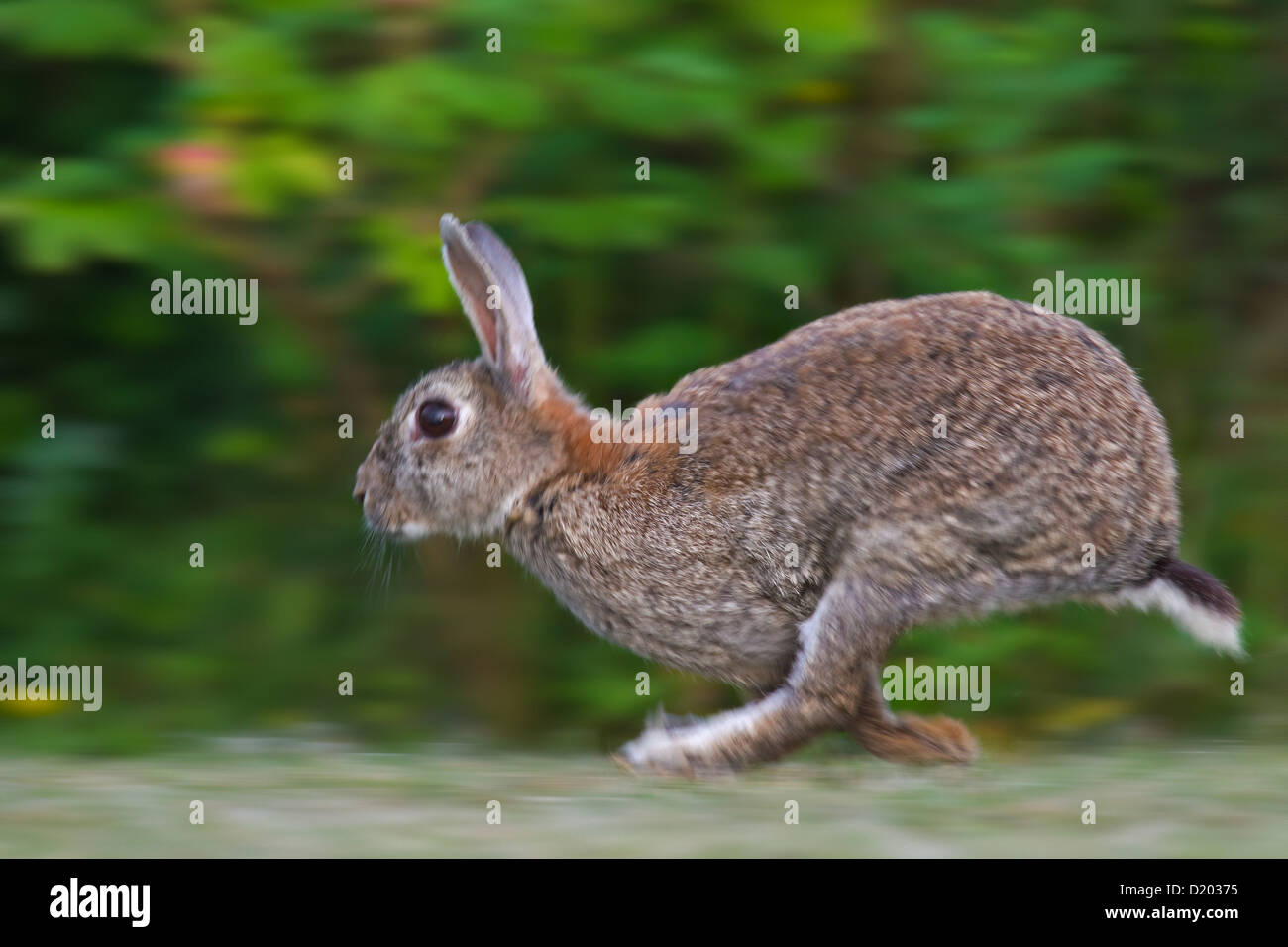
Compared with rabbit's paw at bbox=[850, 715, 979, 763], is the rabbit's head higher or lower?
higher

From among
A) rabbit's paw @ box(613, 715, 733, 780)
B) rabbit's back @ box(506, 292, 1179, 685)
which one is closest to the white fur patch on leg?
rabbit's paw @ box(613, 715, 733, 780)

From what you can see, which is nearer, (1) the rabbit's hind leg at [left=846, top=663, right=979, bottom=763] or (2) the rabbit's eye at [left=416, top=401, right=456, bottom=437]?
(1) the rabbit's hind leg at [left=846, top=663, right=979, bottom=763]

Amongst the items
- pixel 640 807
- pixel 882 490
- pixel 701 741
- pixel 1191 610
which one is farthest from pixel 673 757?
pixel 1191 610

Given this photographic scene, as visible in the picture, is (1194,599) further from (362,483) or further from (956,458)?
(362,483)

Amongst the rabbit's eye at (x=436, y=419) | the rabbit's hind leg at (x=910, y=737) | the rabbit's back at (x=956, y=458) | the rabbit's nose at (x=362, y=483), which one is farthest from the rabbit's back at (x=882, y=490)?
the rabbit's nose at (x=362, y=483)

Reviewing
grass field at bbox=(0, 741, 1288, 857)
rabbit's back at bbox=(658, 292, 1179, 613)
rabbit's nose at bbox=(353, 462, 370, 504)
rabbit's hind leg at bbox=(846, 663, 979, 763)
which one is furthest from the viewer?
rabbit's nose at bbox=(353, 462, 370, 504)

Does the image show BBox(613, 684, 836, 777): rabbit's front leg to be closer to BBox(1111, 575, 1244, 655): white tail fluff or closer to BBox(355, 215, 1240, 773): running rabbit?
BBox(355, 215, 1240, 773): running rabbit
